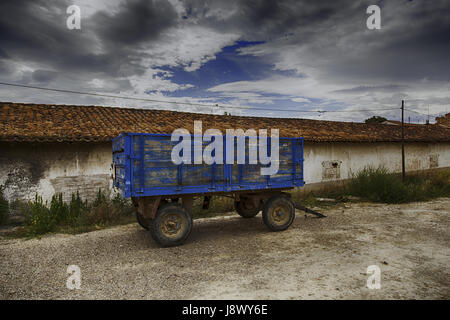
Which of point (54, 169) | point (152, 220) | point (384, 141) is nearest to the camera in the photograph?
point (152, 220)

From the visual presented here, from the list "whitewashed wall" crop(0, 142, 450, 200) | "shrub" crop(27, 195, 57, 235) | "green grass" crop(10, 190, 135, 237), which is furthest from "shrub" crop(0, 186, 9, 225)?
"shrub" crop(27, 195, 57, 235)

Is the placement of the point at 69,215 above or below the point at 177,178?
below

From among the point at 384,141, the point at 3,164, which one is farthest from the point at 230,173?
the point at 384,141

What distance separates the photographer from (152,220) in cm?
551

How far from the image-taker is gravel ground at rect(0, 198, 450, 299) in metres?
3.74

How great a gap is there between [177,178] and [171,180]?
122mm

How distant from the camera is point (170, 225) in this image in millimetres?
5613

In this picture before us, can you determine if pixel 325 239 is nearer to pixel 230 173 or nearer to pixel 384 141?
pixel 230 173

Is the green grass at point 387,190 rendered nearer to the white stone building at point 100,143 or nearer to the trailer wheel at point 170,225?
the white stone building at point 100,143

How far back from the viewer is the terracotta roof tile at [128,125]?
8.26m

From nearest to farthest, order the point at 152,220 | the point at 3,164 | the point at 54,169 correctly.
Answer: the point at 152,220
the point at 3,164
the point at 54,169

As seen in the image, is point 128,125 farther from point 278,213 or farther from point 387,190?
point 387,190

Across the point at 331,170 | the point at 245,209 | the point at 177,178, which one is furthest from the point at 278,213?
the point at 331,170
